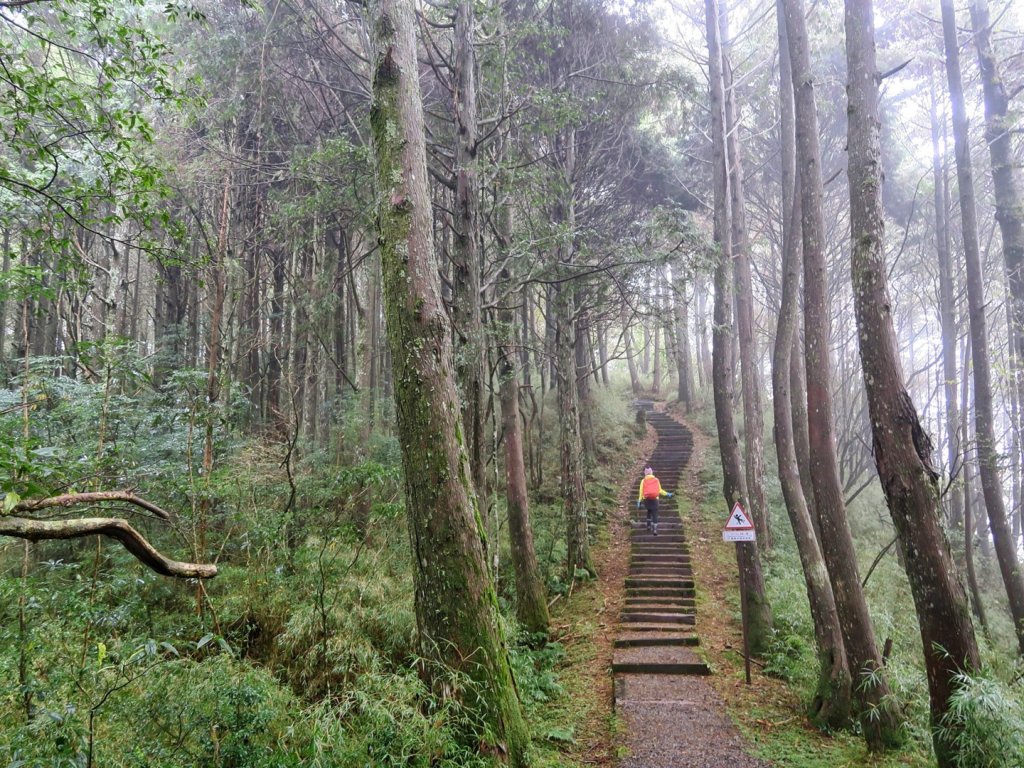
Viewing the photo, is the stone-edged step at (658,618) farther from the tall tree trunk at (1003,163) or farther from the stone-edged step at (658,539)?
the tall tree trunk at (1003,163)

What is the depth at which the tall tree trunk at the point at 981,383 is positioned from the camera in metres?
10.0

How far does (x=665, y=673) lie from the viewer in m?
8.18

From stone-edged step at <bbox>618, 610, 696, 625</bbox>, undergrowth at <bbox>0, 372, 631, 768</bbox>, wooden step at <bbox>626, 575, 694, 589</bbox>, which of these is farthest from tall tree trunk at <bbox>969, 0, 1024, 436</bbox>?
undergrowth at <bbox>0, 372, 631, 768</bbox>

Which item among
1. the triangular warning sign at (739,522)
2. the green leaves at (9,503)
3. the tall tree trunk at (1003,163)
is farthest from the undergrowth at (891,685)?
the tall tree trunk at (1003,163)

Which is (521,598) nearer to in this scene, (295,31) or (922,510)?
(922,510)

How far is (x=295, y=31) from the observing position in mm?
10031

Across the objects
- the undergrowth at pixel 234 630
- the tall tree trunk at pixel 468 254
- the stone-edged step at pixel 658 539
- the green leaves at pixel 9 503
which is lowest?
the stone-edged step at pixel 658 539

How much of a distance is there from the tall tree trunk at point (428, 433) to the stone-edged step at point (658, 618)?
21.3 ft

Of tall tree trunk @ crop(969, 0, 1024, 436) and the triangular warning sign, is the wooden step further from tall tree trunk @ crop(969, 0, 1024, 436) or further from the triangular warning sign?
tall tree trunk @ crop(969, 0, 1024, 436)

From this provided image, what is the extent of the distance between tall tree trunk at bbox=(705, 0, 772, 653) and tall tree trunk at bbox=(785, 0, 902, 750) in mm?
2044

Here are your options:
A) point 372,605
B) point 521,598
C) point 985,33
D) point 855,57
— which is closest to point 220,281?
point 372,605

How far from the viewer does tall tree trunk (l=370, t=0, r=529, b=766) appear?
4.13 meters

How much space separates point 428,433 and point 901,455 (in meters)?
3.93

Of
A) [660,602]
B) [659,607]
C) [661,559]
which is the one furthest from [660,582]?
[661,559]
